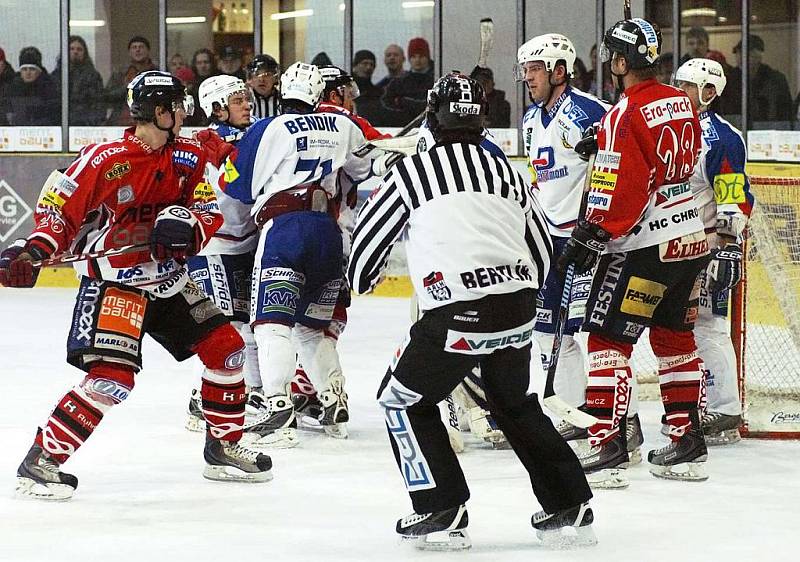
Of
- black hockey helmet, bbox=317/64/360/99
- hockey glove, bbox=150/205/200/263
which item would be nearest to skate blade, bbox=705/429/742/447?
black hockey helmet, bbox=317/64/360/99

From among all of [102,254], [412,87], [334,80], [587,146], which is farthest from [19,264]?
[412,87]

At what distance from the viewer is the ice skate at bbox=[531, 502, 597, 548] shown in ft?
11.1

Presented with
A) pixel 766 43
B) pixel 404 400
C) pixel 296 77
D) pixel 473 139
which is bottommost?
pixel 404 400

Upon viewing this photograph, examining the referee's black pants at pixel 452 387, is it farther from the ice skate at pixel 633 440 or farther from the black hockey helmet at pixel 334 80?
the black hockey helmet at pixel 334 80

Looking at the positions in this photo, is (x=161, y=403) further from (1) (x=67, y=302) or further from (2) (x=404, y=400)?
(1) (x=67, y=302)

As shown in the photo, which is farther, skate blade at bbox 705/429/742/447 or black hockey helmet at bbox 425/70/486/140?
skate blade at bbox 705/429/742/447

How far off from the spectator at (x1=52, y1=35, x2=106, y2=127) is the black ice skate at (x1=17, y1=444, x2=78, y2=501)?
7.31 metres

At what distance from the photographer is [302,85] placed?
5.04 m

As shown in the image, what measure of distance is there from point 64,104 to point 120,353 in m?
7.39

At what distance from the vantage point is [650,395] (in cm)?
597

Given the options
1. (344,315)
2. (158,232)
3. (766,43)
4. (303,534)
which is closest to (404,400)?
(303,534)

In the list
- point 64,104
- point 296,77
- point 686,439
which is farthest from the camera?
point 64,104

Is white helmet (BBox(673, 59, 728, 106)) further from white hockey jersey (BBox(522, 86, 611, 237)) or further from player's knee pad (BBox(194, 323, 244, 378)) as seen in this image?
player's knee pad (BBox(194, 323, 244, 378))

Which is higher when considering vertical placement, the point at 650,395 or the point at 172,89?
the point at 172,89
